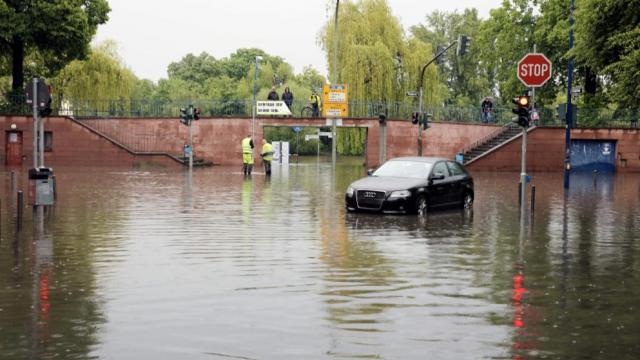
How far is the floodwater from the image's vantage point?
806 cm

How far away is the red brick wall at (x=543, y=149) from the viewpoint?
178 ft

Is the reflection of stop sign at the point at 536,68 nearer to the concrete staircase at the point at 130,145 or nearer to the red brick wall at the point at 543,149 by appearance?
the red brick wall at the point at 543,149

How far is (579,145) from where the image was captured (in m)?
55.5

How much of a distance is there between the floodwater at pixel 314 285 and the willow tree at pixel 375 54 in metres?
38.7

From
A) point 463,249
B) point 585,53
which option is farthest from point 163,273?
point 585,53

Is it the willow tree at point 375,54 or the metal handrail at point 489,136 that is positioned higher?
the willow tree at point 375,54

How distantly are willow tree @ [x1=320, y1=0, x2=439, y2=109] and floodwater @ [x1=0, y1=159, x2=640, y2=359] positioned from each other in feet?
127

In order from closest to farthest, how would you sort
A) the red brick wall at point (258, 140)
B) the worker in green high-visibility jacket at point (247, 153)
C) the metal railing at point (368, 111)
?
1. the worker in green high-visibility jacket at point (247, 153)
2. the red brick wall at point (258, 140)
3. the metal railing at point (368, 111)

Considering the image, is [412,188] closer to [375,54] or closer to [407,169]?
[407,169]

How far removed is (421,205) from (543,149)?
113 feet

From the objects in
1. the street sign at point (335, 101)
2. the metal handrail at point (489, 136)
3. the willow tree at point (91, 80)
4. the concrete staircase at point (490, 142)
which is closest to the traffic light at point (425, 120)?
the concrete staircase at point (490, 142)

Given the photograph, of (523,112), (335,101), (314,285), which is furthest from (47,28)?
(314,285)

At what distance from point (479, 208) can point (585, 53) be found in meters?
7.95

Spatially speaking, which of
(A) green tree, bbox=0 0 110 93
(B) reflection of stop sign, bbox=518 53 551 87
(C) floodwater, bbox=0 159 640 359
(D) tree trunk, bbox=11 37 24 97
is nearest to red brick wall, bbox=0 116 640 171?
(D) tree trunk, bbox=11 37 24 97
